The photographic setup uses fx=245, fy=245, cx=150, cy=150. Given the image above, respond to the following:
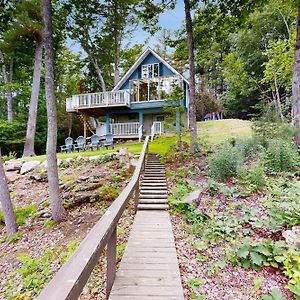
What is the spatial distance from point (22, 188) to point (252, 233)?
899 cm

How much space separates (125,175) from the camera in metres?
8.73

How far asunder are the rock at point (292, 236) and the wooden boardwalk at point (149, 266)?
1543 mm

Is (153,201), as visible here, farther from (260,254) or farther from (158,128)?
(158,128)

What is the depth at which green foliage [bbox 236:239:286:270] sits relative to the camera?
303cm

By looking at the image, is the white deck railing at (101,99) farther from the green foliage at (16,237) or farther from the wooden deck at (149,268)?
the wooden deck at (149,268)

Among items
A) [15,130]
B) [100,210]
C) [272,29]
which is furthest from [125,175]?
[272,29]

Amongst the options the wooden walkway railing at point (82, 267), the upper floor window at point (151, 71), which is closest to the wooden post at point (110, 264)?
the wooden walkway railing at point (82, 267)

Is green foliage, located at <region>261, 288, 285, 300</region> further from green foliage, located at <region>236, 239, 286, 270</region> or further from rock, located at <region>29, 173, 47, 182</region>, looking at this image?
rock, located at <region>29, 173, 47, 182</region>

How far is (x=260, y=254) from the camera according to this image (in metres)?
3.14

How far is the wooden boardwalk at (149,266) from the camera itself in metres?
2.50

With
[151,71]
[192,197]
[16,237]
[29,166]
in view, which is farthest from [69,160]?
[151,71]

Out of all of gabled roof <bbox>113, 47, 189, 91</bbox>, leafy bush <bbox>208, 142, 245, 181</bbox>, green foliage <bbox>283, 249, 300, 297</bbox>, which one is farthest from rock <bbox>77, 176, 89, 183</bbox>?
gabled roof <bbox>113, 47, 189, 91</bbox>

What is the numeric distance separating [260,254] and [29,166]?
37.3ft

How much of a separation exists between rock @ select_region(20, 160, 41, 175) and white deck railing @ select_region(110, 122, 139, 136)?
24.1 feet
